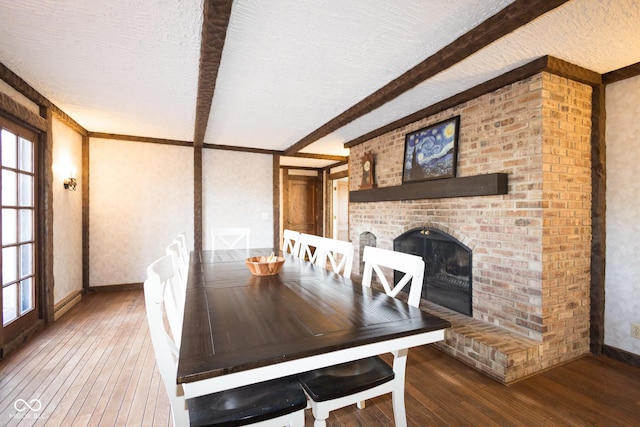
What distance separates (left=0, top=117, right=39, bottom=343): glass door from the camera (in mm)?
2693

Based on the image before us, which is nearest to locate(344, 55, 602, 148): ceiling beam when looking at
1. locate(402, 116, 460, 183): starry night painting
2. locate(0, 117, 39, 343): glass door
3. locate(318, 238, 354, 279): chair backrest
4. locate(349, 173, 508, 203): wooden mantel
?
locate(402, 116, 460, 183): starry night painting

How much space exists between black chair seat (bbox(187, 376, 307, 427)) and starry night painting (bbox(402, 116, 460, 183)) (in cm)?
248

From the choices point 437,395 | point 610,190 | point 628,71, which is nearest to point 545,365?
point 437,395

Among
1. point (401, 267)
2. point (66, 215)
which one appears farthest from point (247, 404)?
point (66, 215)

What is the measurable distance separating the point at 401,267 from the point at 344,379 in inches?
26.0

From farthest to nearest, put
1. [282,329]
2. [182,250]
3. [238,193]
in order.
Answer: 1. [238,193]
2. [182,250]
3. [282,329]

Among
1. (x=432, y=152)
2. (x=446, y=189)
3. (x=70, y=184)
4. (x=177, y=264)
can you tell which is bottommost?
(x=177, y=264)

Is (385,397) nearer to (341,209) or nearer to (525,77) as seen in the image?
(525,77)

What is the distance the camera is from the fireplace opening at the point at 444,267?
9.73ft

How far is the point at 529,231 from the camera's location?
238cm

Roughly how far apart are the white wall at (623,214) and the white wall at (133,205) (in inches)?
206

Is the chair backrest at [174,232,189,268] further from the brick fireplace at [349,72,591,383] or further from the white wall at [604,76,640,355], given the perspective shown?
the white wall at [604,76,640,355]

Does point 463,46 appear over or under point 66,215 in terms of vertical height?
over

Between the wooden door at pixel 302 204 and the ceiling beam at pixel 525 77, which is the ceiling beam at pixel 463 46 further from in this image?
the wooden door at pixel 302 204
